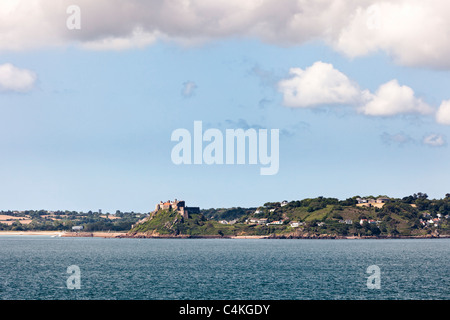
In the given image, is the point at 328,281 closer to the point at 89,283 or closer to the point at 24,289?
the point at 89,283

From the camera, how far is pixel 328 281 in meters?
101

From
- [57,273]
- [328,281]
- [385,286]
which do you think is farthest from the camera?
[57,273]
